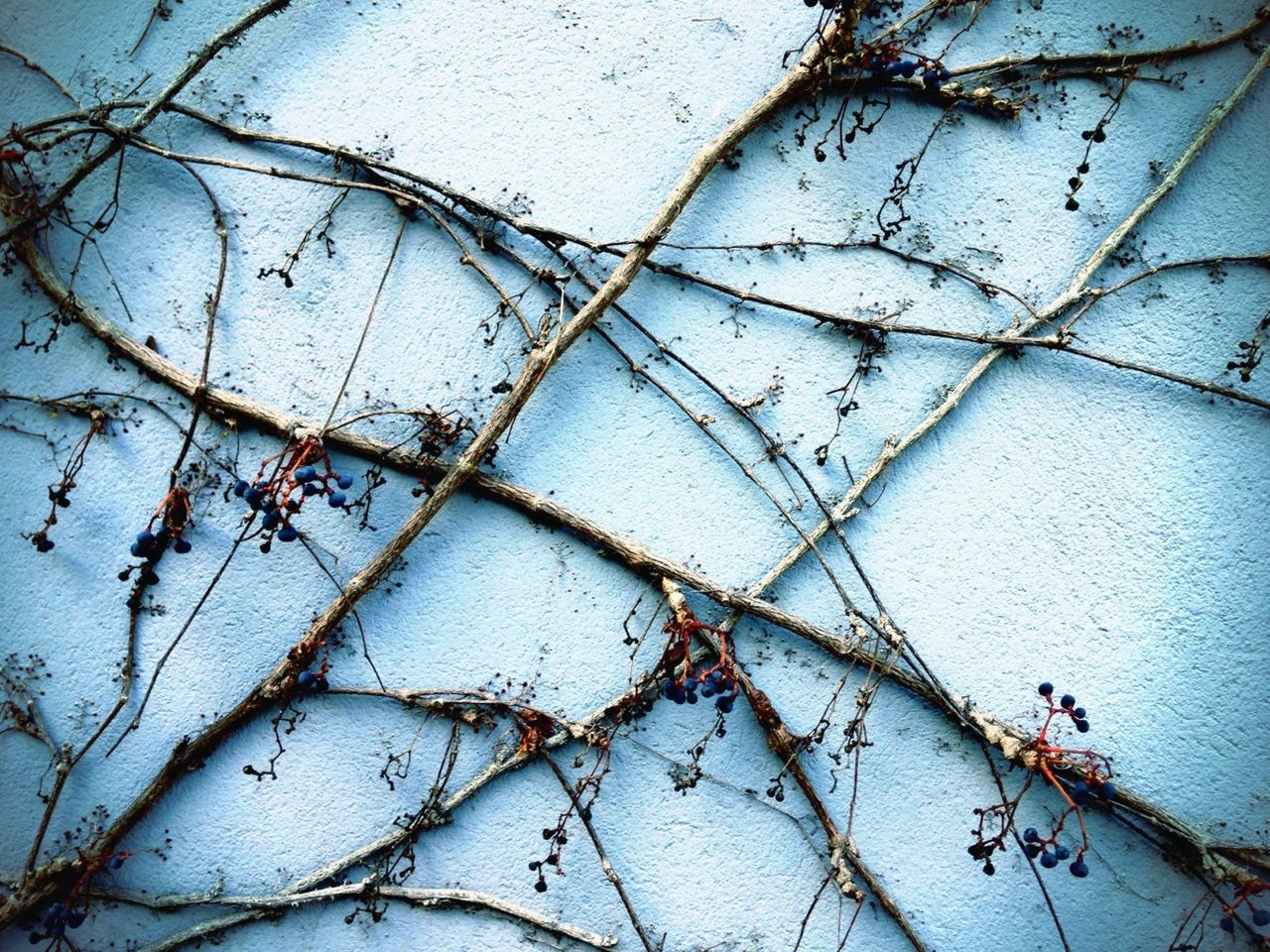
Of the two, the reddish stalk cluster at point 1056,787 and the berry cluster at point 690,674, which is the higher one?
the berry cluster at point 690,674

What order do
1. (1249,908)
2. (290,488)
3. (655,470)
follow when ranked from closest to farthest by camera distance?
(290,488) < (1249,908) < (655,470)

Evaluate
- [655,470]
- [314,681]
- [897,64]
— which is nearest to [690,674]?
[655,470]

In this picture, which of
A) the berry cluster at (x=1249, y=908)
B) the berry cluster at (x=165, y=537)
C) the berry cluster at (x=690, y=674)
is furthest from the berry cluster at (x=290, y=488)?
the berry cluster at (x=1249, y=908)

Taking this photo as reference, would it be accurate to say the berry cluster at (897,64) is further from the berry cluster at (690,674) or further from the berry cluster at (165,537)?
the berry cluster at (165,537)

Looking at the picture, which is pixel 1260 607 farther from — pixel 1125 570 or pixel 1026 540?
pixel 1026 540

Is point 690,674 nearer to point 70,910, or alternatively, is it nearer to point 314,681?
point 314,681

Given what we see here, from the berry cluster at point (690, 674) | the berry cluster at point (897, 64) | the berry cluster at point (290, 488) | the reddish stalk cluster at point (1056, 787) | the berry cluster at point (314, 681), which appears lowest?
the reddish stalk cluster at point (1056, 787)
